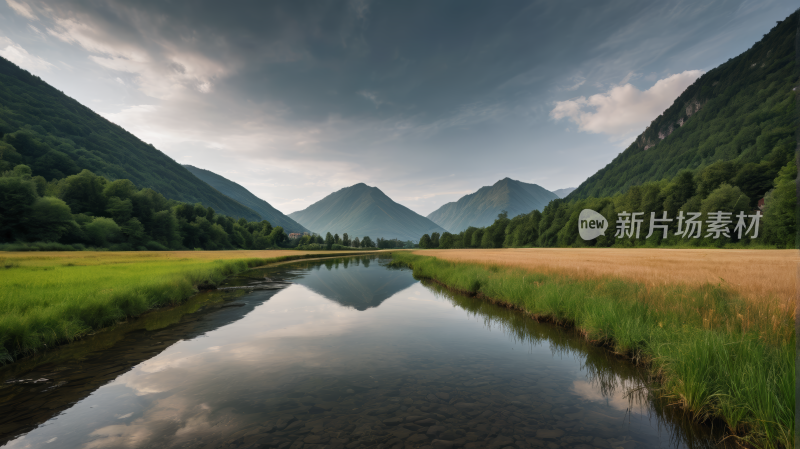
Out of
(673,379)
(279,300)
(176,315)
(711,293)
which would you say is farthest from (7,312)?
(711,293)

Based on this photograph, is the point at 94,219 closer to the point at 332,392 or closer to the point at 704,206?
the point at 332,392

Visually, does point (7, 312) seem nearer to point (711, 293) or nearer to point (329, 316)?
point (329, 316)

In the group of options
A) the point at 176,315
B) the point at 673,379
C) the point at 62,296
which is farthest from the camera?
the point at 176,315

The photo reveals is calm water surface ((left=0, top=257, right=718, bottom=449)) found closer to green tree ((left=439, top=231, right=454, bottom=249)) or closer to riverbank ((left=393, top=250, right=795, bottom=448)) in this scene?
riverbank ((left=393, top=250, right=795, bottom=448))

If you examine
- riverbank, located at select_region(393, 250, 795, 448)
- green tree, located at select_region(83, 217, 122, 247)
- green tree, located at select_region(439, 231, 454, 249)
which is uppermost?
green tree, located at select_region(439, 231, 454, 249)

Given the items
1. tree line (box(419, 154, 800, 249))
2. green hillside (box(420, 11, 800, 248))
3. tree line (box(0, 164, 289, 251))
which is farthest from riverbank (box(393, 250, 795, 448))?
tree line (box(0, 164, 289, 251))

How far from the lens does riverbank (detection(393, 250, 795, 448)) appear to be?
4.72 meters

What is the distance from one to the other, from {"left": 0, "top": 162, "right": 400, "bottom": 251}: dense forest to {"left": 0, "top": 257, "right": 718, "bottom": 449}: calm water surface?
55.8 m

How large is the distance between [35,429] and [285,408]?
458cm

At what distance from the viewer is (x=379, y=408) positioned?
21.4 ft

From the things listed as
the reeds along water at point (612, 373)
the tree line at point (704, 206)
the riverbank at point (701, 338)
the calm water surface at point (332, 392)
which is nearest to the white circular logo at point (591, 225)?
the tree line at point (704, 206)

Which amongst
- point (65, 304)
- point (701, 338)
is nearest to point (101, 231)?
point (65, 304)

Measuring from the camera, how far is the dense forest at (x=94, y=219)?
4672cm

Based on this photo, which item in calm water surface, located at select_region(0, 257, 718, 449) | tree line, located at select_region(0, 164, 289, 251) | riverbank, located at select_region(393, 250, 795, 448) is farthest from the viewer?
tree line, located at select_region(0, 164, 289, 251)
